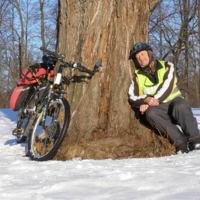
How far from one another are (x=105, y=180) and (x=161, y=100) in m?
1.78

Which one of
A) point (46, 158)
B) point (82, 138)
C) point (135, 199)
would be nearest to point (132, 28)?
point (82, 138)

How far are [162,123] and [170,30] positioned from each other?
14.7 meters

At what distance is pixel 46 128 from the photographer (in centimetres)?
398

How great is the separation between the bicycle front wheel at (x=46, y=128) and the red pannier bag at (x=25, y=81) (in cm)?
64

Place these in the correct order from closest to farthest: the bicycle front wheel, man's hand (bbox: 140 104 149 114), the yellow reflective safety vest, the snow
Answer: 1. the snow
2. the bicycle front wheel
3. man's hand (bbox: 140 104 149 114)
4. the yellow reflective safety vest

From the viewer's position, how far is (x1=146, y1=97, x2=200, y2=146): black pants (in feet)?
12.8

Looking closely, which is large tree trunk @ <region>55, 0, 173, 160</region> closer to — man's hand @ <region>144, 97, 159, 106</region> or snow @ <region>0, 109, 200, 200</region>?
man's hand @ <region>144, 97, 159, 106</region>

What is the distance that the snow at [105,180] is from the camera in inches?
84.7

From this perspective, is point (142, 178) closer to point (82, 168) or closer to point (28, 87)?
point (82, 168)

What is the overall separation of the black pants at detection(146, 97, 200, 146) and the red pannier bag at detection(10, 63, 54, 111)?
1.49 m

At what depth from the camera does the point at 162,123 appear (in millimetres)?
3986

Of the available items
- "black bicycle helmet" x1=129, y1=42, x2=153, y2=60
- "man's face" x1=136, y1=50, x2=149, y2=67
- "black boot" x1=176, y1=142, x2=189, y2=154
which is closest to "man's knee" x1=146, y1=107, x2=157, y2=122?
"black boot" x1=176, y1=142, x2=189, y2=154

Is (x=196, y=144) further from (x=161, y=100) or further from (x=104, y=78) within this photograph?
(x=104, y=78)

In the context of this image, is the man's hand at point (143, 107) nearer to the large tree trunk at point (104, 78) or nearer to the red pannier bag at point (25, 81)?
the large tree trunk at point (104, 78)
